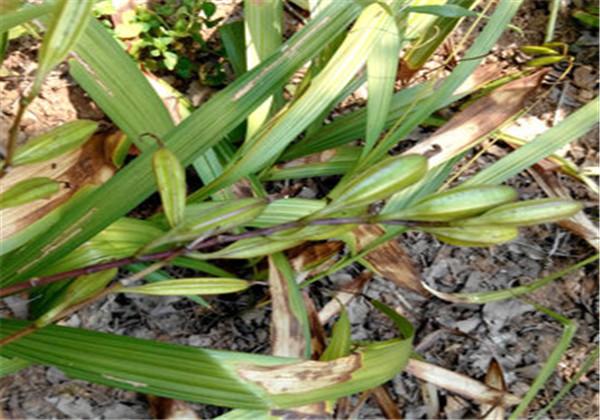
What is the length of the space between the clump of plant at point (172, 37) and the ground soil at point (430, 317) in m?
0.16

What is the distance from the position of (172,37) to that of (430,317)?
82 centimetres

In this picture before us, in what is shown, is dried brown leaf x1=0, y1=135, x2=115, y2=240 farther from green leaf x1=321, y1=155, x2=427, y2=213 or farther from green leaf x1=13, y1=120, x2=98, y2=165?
green leaf x1=321, y1=155, x2=427, y2=213

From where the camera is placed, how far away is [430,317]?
5.57ft

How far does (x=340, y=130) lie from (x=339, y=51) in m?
0.26

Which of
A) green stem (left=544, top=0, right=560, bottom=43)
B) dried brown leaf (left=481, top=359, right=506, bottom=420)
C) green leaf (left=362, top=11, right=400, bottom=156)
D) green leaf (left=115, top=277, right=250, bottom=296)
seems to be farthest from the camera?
green stem (left=544, top=0, right=560, bottom=43)

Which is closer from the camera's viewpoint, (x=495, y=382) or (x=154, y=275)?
(x=154, y=275)

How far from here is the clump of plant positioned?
166 cm

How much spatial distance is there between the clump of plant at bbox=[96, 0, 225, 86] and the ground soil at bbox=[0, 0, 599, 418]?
0.16m

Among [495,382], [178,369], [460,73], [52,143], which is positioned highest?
[52,143]

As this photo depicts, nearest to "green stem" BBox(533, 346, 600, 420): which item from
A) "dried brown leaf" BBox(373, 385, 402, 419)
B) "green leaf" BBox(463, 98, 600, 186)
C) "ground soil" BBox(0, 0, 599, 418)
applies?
"ground soil" BBox(0, 0, 599, 418)

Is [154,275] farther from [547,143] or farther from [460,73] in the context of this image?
[547,143]

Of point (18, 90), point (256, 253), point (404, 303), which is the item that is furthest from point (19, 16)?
point (404, 303)

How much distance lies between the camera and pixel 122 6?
1.71 m

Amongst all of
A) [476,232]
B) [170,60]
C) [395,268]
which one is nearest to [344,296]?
[395,268]
